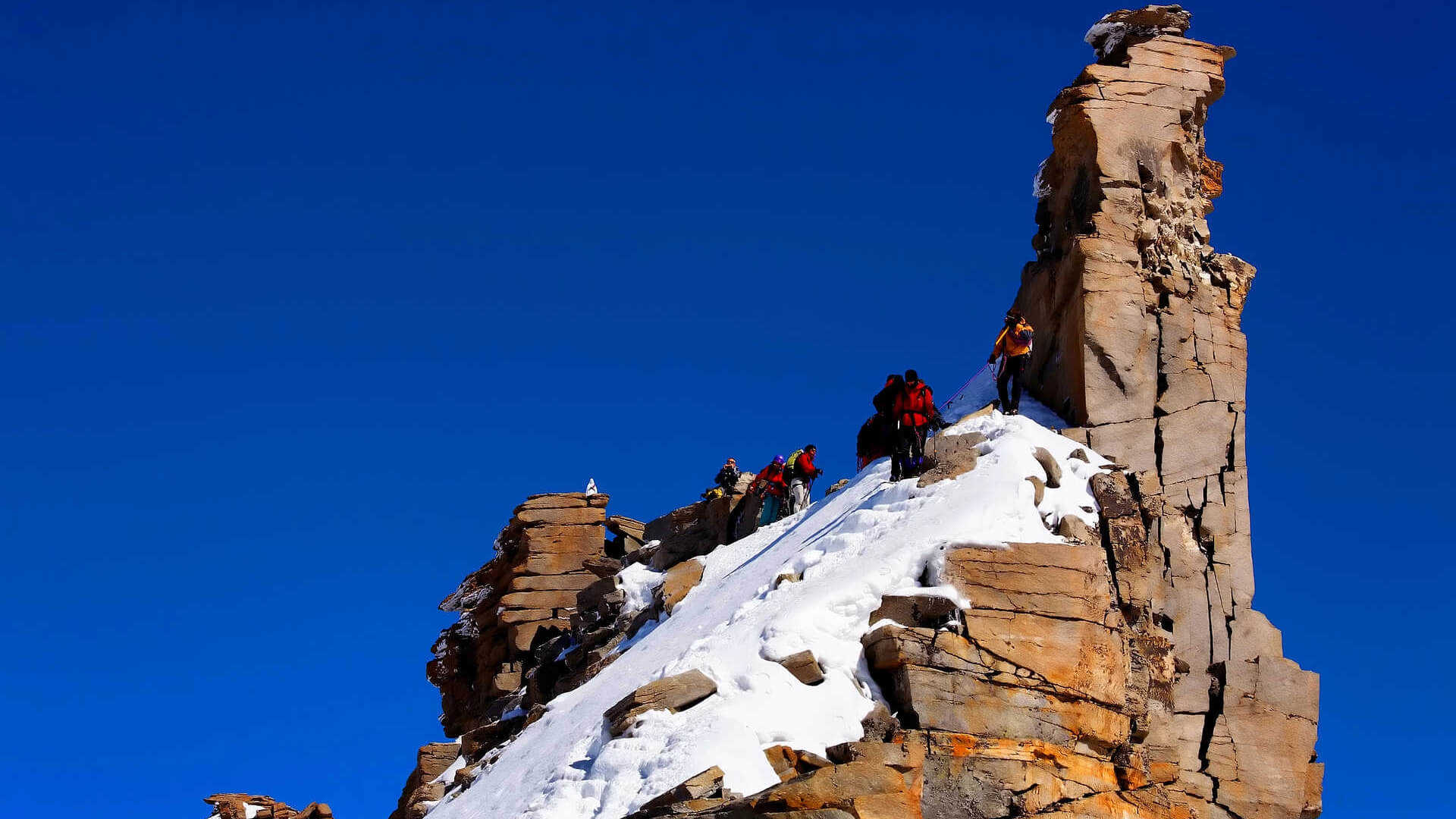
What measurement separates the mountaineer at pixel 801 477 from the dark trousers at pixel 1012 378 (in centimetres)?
458

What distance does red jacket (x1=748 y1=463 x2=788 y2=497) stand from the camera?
1216 inches

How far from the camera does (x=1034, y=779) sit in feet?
64.2

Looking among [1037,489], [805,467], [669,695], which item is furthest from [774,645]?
[805,467]

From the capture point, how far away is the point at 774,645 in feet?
67.4

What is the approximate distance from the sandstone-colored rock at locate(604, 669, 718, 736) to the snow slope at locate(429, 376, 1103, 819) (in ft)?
0.46

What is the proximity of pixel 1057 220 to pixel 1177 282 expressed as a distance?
260 cm

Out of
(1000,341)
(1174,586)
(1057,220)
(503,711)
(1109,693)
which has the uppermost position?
(1057,220)

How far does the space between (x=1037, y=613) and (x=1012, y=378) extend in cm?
730

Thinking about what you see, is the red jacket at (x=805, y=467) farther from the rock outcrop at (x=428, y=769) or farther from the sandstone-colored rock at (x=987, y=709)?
the sandstone-colored rock at (x=987, y=709)

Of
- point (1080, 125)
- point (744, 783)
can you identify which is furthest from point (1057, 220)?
point (744, 783)

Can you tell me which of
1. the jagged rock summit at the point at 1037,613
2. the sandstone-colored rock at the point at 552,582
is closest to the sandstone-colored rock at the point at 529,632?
the sandstone-colored rock at the point at 552,582

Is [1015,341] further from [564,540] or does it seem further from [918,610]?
[564,540]

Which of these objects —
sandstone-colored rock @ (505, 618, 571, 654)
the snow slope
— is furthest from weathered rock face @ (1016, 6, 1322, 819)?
sandstone-colored rock @ (505, 618, 571, 654)

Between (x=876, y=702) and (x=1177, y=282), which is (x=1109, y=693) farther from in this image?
(x=1177, y=282)
